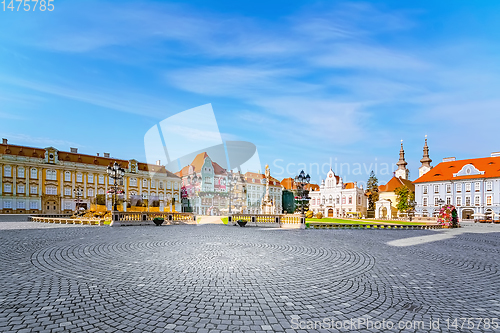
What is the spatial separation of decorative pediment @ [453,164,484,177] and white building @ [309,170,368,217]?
25820 millimetres

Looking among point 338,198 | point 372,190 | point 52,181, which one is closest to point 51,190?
point 52,181

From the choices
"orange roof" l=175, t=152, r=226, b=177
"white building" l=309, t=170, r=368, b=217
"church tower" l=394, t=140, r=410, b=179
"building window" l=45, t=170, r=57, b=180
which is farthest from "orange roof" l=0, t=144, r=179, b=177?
"church tower" l=394, t=140, r=410, b=179

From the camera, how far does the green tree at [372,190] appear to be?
284ft

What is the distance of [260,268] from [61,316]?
533 centimetres

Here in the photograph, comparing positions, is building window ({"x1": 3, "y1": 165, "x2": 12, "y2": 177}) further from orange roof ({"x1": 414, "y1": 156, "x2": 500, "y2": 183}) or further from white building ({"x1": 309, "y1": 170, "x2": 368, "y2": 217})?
orange roof ({"x1": 414, "y1": 156, "x2": 500, "y2": 183})

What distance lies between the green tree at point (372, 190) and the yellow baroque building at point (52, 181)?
190 ft

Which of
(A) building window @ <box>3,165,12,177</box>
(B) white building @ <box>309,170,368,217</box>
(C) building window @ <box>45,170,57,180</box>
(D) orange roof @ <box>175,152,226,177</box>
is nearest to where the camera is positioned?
(A) building window @ <box>3,165,12,177</box>

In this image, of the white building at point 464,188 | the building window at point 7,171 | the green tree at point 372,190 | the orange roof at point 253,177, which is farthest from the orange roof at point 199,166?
the white building at point 464,188

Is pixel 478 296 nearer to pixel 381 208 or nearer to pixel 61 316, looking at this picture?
pixel 61 316

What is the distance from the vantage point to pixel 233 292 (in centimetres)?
→ 652

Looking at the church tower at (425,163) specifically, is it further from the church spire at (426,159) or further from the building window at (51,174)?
the building window at (51,174)

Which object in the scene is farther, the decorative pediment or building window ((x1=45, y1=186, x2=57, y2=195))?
the decorative pediment

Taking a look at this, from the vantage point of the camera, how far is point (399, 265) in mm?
9953

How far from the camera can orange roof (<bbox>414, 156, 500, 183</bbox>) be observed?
62.4 m
